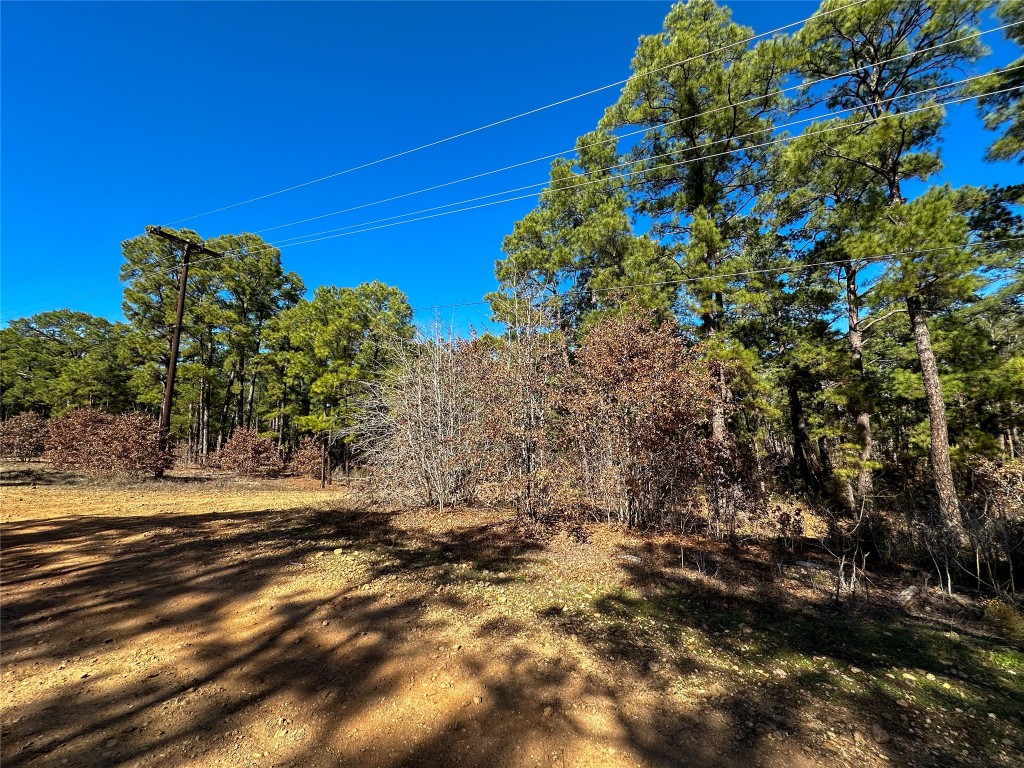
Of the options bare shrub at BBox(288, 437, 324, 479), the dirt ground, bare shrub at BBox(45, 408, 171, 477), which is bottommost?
the dirt ground

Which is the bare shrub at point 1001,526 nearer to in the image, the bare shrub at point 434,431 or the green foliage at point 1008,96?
the green foliage at point 1008,96

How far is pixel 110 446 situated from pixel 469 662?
49.3 feet

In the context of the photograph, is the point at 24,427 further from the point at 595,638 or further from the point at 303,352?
the point at 595,638

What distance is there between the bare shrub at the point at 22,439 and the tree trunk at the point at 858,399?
27.7 metres

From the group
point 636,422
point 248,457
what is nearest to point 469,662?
point 636,422

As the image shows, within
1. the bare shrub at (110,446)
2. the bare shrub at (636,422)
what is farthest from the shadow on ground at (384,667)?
the bare shrub at (110,446)

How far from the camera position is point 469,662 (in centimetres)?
314

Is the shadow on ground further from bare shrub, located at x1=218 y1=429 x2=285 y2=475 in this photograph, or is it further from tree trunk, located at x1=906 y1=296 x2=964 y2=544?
bare shrub, located at x1=218 y1=429 x2=285 y2=475

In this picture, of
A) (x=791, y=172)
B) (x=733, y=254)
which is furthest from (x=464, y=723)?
(x=733, y=254)

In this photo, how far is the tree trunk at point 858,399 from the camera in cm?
1049

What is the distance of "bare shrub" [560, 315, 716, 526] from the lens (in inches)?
266

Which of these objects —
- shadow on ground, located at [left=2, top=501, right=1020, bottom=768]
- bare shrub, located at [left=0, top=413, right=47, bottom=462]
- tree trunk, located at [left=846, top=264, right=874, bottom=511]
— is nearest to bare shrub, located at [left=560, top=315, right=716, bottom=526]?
shadow on ground, located at [left=2, top=501, right=1020, bottom=768]

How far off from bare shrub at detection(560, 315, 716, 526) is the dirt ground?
4.79 feet

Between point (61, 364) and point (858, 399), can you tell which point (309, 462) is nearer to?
point (858, 399)
